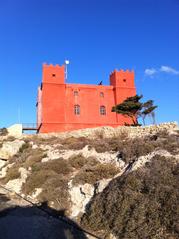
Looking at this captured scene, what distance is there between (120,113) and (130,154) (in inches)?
919

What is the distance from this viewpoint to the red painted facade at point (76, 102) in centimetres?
3500

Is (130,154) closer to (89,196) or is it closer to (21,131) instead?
(89,196)

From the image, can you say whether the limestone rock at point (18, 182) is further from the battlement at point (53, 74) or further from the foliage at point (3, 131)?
the foliage at point (3, 131)

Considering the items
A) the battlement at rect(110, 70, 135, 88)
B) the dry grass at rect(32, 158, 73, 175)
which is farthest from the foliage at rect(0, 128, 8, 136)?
the dry grass at rect(32, 158, 73, 175)

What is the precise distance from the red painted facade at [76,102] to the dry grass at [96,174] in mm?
23234

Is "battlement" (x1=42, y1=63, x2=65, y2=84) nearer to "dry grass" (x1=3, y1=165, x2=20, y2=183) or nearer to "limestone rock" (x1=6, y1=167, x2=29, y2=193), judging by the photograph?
"dry grass" (x1=3, y1=165, x2=20, y2=183)

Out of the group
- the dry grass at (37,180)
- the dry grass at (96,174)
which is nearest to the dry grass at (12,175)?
the dry grass at (37,180)

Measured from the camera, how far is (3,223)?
8578 mm

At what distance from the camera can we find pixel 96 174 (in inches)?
447

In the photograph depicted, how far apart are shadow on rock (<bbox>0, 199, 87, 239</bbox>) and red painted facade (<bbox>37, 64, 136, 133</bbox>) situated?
2481 cm

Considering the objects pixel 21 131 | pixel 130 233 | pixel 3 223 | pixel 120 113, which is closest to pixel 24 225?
pixel 3 223

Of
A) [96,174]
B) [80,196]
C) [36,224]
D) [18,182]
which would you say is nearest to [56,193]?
[80,196]

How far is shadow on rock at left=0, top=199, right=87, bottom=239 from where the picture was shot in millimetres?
7688

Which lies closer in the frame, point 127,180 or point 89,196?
point 127,180
